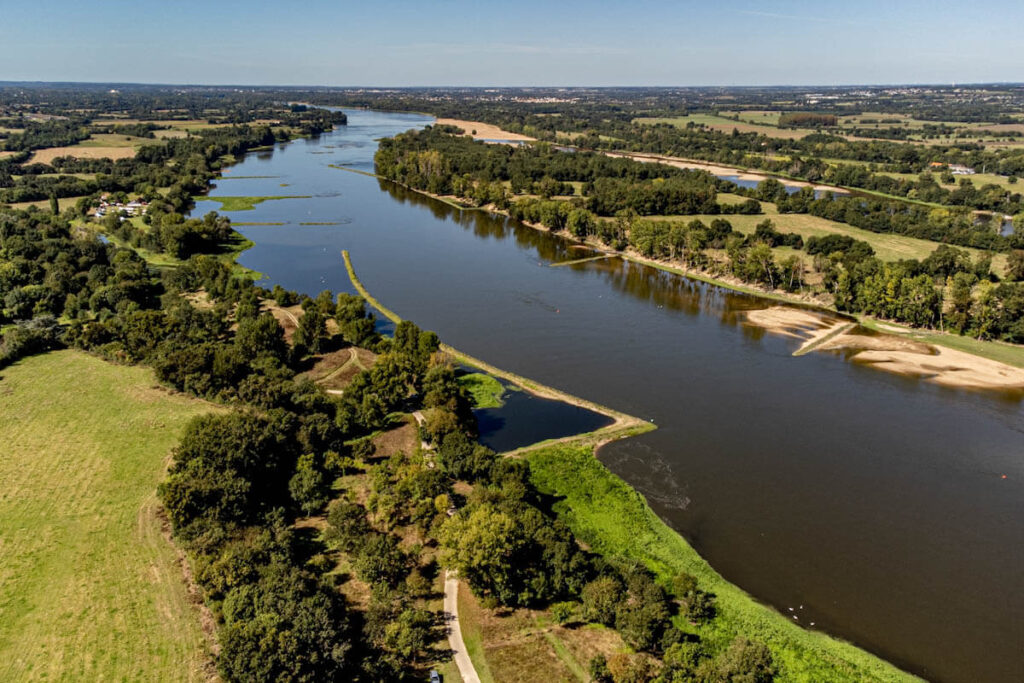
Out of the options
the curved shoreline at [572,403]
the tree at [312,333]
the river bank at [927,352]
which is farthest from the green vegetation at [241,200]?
the river bank at [927,352]

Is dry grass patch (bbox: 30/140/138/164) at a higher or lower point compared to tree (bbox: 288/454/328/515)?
higher

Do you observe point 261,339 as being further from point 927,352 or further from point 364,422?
point 927,352

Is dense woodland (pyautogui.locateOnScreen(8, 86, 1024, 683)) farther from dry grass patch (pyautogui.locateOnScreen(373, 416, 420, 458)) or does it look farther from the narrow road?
dry grass patch (pyautogui.locateOnScreen(373, 416, 420, 458))

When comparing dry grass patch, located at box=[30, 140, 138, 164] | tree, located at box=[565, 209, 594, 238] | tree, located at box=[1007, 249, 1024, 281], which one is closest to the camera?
tree, located at box=[1007, 249, 1024, 281]

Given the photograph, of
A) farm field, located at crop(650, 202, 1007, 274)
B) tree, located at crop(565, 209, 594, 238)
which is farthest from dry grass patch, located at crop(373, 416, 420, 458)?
farm field, located at crop(650, 202, 1007, 274)

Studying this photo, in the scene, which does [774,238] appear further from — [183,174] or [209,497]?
[183,174]

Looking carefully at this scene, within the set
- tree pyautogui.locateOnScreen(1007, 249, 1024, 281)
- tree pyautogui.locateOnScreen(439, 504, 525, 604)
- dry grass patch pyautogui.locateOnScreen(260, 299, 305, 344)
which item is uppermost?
tree pyautogui.locateOnScreen(1007, 249, 1024, 281)
